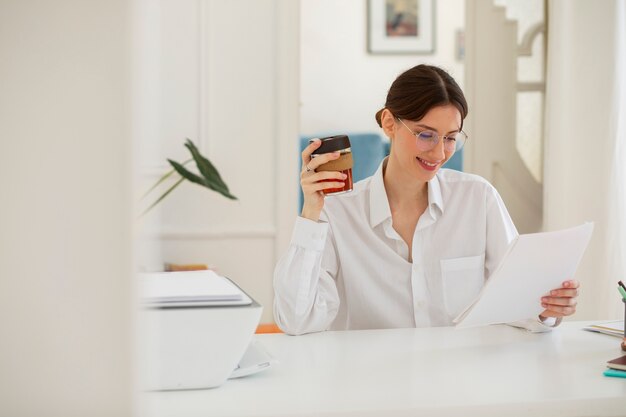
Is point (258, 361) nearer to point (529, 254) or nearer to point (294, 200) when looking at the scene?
point (529, 254)

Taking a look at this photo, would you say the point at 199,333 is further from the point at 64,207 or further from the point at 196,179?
the point at 196,179

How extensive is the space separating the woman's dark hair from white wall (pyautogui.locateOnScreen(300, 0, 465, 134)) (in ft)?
11.6

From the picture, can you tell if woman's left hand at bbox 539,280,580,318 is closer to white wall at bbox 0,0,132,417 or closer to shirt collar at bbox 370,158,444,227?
shirt collar at bbox 370,158,444,227

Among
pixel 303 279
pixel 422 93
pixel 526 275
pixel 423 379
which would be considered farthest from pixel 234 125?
pixel 423 379

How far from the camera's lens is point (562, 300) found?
1503 mm

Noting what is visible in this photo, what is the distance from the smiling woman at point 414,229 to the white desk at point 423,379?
28 cm

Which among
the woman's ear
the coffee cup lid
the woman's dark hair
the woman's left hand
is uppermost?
the woman's dark hair

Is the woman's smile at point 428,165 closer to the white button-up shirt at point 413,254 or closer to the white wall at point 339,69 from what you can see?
the white button-up shirt at point 413,254

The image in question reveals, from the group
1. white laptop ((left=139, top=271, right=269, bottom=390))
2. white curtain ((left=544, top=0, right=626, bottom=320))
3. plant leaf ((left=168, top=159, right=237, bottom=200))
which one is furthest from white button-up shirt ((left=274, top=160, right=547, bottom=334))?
white curtain ((left=544, top=0, right=626, bottom=320))

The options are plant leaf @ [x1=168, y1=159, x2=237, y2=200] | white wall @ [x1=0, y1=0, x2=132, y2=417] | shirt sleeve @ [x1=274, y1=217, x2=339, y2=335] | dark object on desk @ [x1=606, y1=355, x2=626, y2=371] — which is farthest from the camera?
plant leaf @ [x1=168, y1=159, x2=237, y2=200]

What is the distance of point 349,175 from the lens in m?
1.54

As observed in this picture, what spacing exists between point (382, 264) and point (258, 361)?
0.68m

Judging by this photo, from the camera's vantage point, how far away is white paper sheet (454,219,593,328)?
136 centimetres

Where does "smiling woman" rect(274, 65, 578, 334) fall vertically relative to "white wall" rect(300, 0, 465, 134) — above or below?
below
